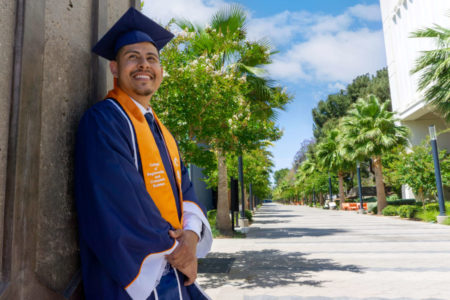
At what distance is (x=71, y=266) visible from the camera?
169 cm

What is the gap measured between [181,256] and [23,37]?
118cm

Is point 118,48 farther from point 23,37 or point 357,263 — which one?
point 357,263

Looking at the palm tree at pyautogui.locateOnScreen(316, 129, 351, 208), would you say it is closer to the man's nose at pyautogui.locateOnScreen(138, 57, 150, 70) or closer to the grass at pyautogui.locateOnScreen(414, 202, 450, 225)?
the grass at pyautogui.locateOnScreen(414, 202, 450, 225)

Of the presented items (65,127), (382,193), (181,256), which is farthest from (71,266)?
(382,193)

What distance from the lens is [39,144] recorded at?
149cm

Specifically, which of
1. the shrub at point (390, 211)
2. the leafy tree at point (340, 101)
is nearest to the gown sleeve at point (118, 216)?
the shrub at point (390, 211)

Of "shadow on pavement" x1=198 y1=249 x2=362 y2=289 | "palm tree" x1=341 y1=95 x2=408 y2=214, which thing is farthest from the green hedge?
"shadow on pavement" x1=198 y1=249 x2=362 y2=289

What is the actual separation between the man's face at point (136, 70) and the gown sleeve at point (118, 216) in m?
0.44

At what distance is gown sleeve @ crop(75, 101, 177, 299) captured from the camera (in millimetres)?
1405

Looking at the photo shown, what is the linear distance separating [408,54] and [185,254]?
35.1 metres

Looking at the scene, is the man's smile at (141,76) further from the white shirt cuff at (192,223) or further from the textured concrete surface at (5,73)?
the white shirt cuff at (192,223)

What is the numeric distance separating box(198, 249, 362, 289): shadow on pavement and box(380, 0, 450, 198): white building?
2419 centimetres

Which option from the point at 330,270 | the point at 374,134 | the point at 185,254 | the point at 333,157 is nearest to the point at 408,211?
the point at 374,134

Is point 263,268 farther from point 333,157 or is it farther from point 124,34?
point 333,157
